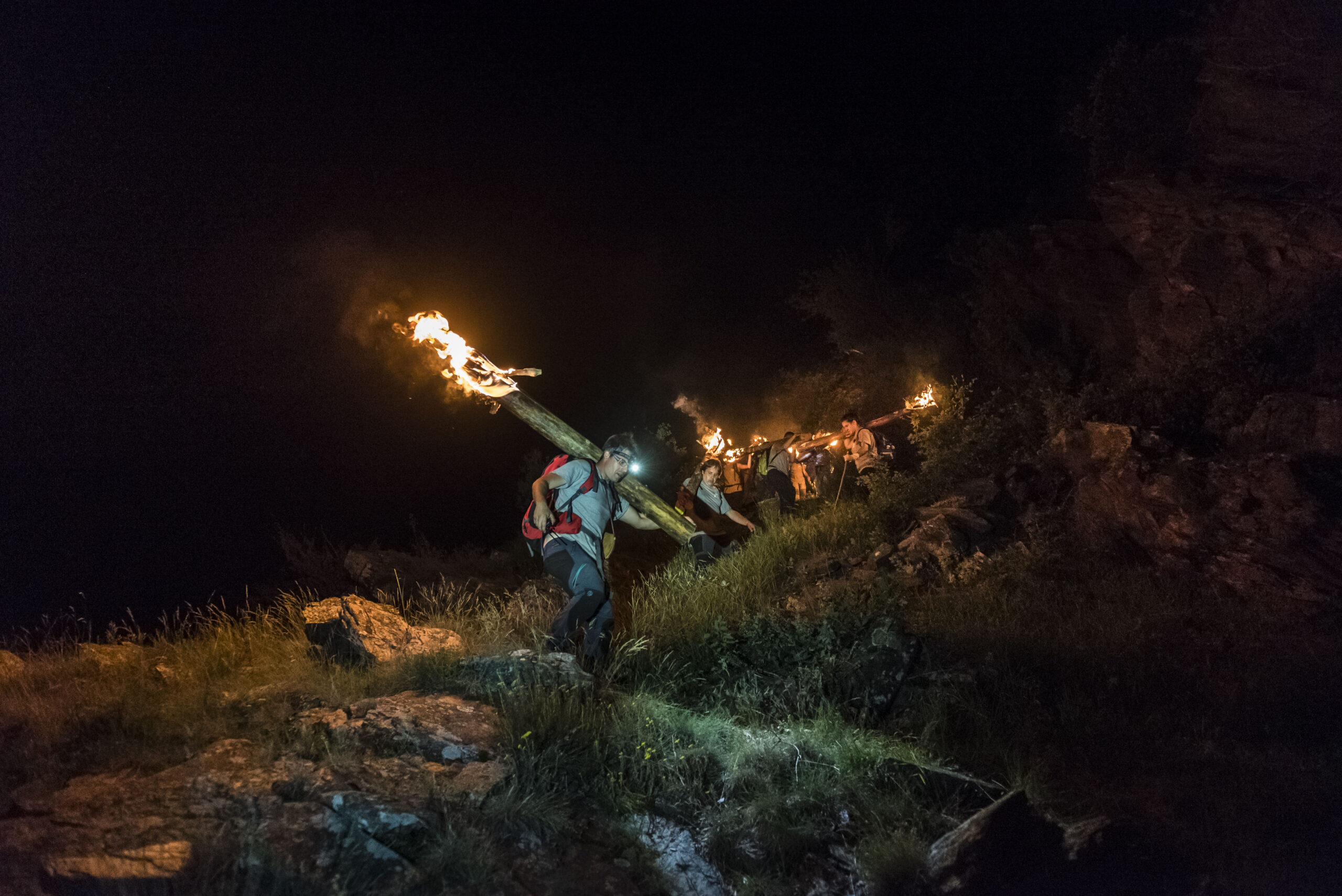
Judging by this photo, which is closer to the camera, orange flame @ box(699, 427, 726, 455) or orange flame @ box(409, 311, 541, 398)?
orange flame @ box(409, 311, 541, 398)

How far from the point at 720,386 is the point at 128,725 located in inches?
603

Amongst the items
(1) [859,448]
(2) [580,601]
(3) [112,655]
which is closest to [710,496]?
(1) [859,448]

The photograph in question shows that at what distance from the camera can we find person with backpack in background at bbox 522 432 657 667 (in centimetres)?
552

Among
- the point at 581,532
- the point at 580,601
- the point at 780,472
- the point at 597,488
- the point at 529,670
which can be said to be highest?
the point at 780,472

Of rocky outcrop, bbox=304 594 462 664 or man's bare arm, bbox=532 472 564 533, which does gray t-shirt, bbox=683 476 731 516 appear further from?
rocky outcrop, bbox=304 594 462 664

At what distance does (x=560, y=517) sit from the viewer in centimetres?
586

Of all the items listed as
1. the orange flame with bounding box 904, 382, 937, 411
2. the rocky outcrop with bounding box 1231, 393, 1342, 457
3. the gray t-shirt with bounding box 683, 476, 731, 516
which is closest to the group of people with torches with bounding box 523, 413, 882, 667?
the gray t-shirt with bounding box 683, 476, 731, 516

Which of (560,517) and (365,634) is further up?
(560,517)

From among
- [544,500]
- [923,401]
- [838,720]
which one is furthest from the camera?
[923,401]

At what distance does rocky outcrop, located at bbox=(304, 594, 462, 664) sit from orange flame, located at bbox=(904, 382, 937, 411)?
9.12 metres

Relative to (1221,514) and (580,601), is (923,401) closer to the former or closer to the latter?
(1221,514)

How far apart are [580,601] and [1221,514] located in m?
5.14

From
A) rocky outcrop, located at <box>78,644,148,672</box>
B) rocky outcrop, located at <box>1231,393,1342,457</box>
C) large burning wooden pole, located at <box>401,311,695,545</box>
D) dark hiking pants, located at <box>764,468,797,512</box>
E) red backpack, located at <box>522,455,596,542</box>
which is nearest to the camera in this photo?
rocky outcrop, located at <box>78,644,148,672</box>

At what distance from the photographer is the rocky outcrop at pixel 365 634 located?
5.05 metres
